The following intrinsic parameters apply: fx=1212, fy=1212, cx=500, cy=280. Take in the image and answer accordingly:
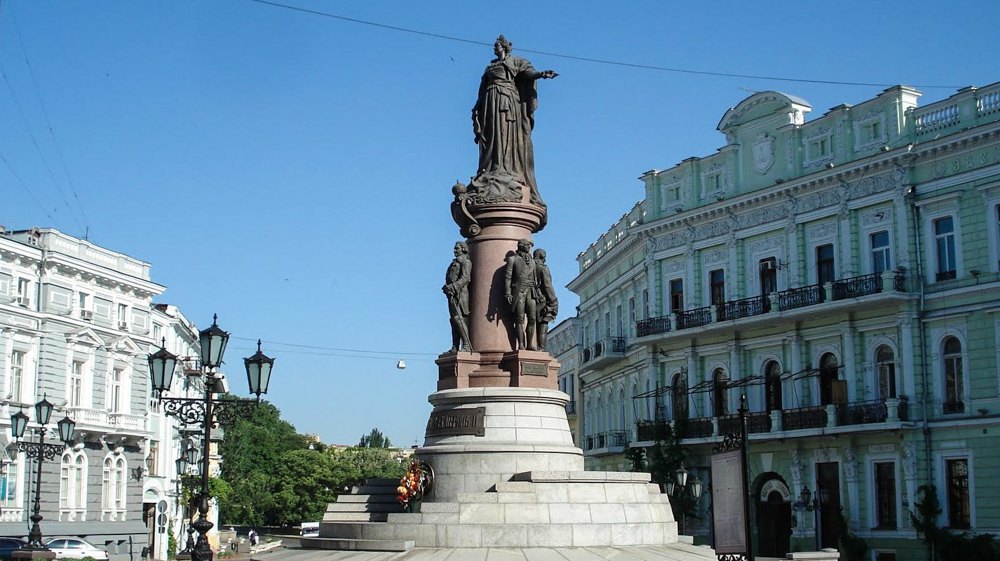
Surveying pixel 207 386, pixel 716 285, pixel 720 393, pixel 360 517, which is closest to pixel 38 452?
pixel 360 517

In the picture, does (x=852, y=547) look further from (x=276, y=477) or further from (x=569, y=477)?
(x=276, y=477)

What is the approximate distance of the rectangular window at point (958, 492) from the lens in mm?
40781

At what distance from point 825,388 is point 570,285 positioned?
26793mm

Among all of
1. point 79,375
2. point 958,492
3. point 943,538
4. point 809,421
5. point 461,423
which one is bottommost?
point 943,538

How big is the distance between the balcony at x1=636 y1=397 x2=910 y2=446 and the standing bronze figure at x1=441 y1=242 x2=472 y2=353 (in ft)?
61.3

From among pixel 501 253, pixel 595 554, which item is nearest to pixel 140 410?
pixel 501 253

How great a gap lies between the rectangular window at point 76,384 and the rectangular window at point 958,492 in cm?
3586

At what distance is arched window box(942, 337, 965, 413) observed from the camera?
137 feet

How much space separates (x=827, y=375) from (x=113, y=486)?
32401 mm

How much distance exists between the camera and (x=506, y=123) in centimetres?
2522

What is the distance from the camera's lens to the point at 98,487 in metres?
54.4

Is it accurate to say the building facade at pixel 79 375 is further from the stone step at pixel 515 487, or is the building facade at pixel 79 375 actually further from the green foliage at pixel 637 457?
the stone step at pixel 515 487

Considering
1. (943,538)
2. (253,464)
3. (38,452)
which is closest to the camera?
(38,452)

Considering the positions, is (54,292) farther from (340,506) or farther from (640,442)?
(340,506)
